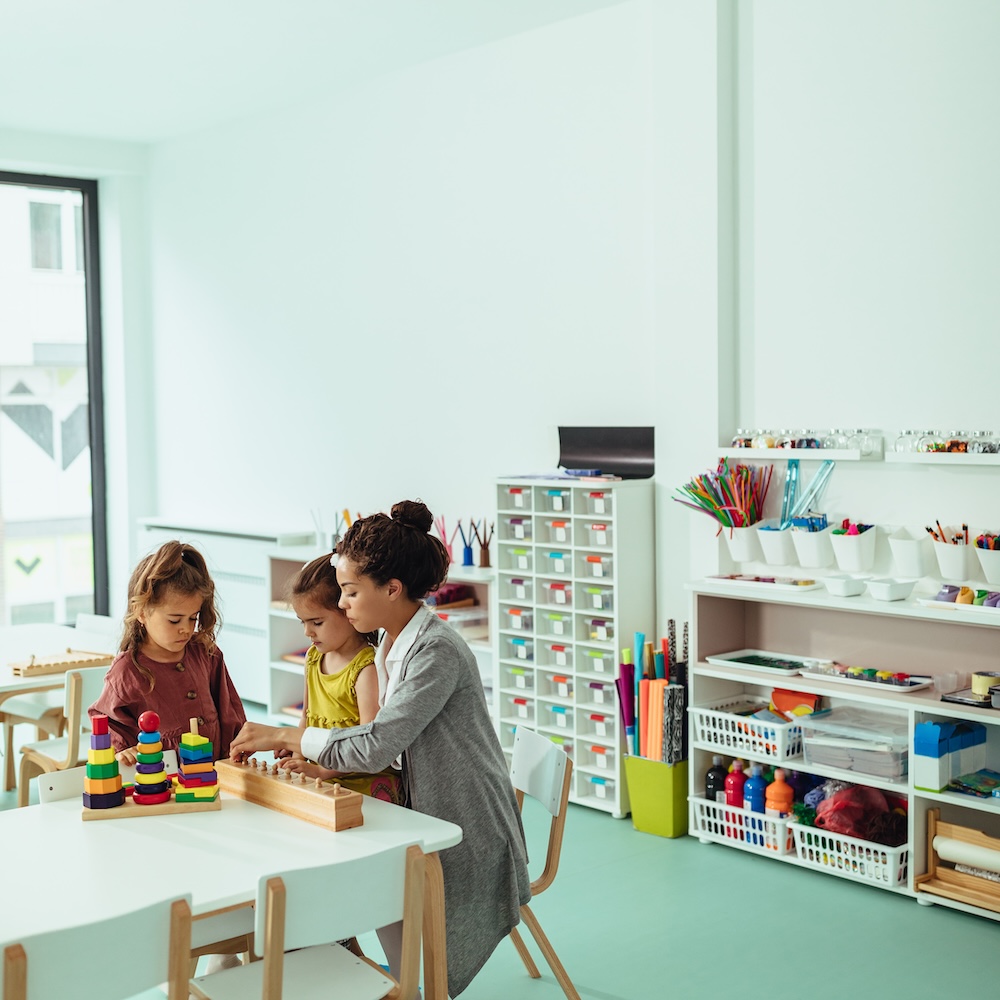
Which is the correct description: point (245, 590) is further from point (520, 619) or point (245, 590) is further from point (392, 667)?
point (392, 667)

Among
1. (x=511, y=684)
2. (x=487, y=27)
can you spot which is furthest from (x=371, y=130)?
(x=511, y=684)

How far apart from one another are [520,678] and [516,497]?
0.69m

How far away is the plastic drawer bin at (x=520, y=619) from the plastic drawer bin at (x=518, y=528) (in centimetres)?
27

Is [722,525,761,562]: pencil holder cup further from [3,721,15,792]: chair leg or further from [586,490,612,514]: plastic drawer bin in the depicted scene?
[3,721,15,792]: chair leg

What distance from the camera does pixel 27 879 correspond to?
1.97 m

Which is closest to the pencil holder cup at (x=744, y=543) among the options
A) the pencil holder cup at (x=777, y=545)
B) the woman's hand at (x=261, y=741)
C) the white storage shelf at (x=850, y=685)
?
the pencil holder cup at (x=777, y=545)

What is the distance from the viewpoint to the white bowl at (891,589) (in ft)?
11.6

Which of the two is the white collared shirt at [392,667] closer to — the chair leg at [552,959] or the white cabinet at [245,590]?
the chair leg at [552,959]

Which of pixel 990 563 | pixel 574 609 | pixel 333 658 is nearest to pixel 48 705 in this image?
pixel 574 609

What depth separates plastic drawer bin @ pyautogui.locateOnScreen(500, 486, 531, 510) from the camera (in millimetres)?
4500

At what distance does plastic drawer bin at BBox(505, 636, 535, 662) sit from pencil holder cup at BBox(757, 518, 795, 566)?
1.00 metres

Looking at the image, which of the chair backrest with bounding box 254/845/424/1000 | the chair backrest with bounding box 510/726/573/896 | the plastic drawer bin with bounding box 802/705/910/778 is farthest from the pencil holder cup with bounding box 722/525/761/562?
the chair backrest with bounding box 254/845/424/1000

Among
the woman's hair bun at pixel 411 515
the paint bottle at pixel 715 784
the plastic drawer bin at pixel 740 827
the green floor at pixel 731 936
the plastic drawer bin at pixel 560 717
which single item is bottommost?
the green floor at pixel 731 936

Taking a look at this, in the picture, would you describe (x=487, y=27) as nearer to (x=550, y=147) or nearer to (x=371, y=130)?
(x=550, y=147)
